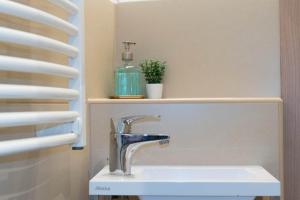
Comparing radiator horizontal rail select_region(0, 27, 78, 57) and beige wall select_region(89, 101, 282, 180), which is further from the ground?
radiator horizontal rail select_region(0, 27, 78, 57)

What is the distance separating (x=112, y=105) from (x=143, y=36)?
15.6 inches

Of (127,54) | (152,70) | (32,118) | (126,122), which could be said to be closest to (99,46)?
(127,54)

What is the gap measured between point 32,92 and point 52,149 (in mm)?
399

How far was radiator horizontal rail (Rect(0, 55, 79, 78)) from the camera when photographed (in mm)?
712

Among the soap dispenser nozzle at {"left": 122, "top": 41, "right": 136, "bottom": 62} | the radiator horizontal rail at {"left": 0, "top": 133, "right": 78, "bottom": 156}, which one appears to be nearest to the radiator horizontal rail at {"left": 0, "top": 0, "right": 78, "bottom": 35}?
the radiator horizontal rail at {"left": 0, "top": 133, "right": 78, "bottom": 156}

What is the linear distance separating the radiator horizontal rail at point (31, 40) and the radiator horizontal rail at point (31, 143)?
0.67 ft

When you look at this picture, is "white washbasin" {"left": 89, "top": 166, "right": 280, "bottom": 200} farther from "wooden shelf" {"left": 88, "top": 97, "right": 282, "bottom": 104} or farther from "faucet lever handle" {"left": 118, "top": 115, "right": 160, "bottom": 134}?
"wooden shelf" {"left": 88, "top": 97, "right": 282, "bottom": 104}

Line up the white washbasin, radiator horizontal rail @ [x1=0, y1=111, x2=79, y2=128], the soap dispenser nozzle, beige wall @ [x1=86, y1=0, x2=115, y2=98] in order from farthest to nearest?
the soap dispenser nozzle, beige wall @ [x1=86, y1=0, x2=115, y2=98], the white washbasin, radiator horizontal rail @ [x1=0, y1=111, x2=79, y2=128]

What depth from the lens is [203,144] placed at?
4.87 feet

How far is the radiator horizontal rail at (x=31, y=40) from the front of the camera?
0.71 m

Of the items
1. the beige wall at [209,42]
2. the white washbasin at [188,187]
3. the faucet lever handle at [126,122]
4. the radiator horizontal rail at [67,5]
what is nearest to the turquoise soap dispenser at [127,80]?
the beige wall at [209,42]

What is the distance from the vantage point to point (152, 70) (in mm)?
1610

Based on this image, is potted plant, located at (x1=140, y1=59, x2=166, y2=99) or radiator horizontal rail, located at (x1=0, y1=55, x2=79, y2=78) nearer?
radiator horizontal rail, located at (x1=0, y1=55, x2=79, y2=78)

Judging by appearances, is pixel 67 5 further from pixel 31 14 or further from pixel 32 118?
pixel 32 118
